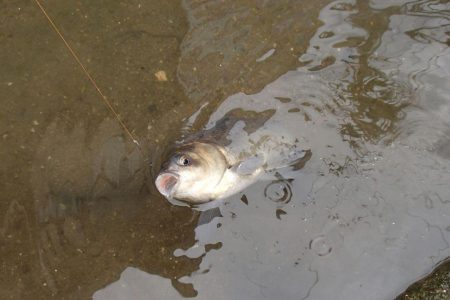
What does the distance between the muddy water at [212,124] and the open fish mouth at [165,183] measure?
0.54 m

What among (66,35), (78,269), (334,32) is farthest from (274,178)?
(66,35)

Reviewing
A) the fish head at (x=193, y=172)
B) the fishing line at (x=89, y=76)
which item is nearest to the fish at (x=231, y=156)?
the fish head at (x=193, y=172)

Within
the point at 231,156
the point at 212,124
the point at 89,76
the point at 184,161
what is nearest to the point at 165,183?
the point at 184,161

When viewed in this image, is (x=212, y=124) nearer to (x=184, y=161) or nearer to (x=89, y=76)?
(x=184, y=161)

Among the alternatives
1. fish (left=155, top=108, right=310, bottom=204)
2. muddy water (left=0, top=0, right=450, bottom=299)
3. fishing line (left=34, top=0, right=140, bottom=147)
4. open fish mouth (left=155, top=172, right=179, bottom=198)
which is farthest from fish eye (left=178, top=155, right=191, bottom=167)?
fishing line (left=34, top=0, right=140, bottom=147)

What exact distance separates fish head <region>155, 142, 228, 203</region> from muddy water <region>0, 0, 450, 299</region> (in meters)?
0.27

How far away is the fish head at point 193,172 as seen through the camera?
398 centimetres

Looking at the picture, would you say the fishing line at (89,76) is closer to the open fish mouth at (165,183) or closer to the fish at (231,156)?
the fish at (231,156)

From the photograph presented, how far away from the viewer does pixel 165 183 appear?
3.96m

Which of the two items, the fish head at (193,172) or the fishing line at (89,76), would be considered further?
the fishing line at (89,76)

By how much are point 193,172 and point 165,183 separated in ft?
0.86

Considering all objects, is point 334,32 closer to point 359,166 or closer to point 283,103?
point 283,103

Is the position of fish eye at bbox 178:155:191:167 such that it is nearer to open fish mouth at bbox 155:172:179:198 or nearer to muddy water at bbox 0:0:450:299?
open fish mouth at bbox 155:172:179:198

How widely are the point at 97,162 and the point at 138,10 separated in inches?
59.8
